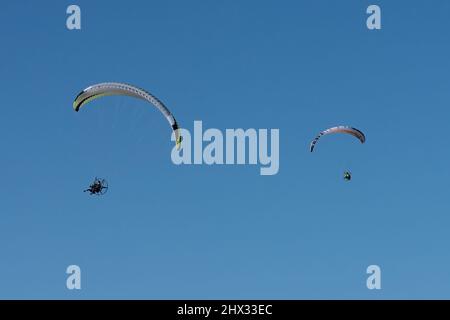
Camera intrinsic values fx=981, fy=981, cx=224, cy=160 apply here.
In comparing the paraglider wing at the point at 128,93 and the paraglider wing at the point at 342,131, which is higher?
the paraglider wing at the point at 342,131

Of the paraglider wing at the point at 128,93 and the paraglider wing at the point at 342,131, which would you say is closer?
the paraglider wing at the point at 128,93

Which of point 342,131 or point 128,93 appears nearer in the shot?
point 128,93

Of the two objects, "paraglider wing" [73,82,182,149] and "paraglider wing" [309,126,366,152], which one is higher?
"paraglider wing" [309,126,366,152]

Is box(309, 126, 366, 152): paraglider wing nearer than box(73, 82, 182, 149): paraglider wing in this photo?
No
